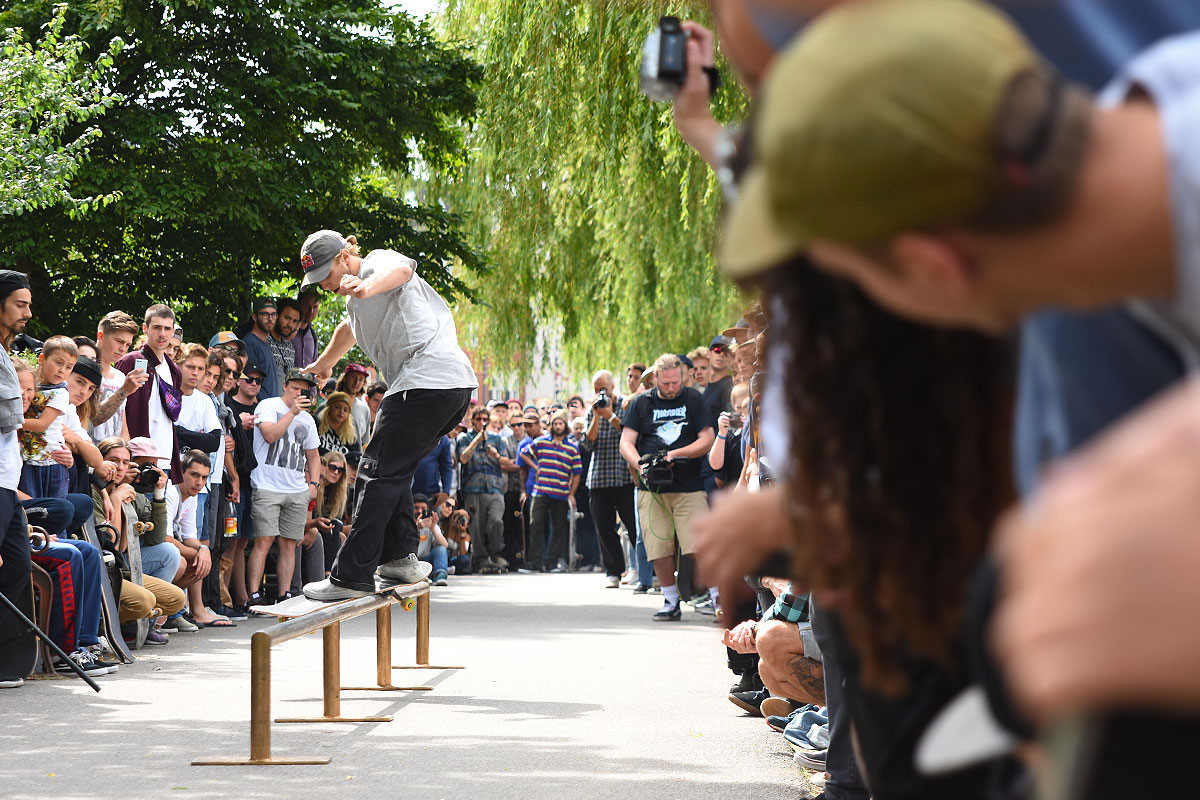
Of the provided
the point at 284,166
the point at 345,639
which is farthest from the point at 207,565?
the point at 284,166

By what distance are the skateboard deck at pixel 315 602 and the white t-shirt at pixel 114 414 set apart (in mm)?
3140

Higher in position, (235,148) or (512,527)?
(235,148)

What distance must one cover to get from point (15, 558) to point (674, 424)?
5529 millimetres

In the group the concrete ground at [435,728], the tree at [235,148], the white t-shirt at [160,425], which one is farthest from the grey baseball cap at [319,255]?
the tree at [235,148]

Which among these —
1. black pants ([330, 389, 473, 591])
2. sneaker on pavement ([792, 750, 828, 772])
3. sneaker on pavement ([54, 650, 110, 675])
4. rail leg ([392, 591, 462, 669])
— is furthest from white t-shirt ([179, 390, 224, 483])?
sneaker on pavement ([792, 750, 828, 772])

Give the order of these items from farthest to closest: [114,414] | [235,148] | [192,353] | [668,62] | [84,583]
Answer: [235,148] < [192,353] < [114,414] < [84,583] < [668,62]

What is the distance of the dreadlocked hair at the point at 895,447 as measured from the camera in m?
→ 1.16

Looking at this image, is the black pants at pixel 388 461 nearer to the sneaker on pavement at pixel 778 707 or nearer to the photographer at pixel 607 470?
the sneaker on pavement at pixel 778 707

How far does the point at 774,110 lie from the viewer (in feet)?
3.03

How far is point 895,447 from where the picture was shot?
3.84 ft

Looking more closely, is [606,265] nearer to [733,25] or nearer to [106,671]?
[106,671]

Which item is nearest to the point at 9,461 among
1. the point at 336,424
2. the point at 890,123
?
the point at 336,424

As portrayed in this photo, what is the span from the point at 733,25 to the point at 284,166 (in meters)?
16.7

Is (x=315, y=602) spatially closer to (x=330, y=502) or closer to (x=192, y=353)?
(x=192, y=353)
